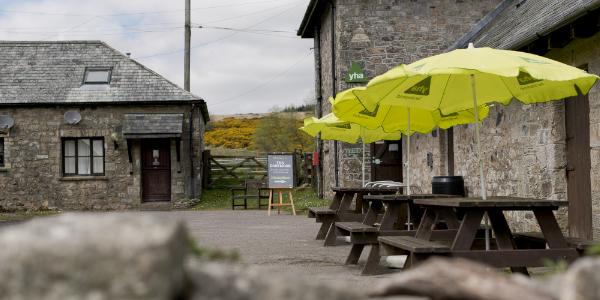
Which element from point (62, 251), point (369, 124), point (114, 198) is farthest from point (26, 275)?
point (114, 198)

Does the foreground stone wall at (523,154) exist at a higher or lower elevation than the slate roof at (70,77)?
lower

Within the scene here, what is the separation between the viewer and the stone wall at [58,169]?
23.8 metres

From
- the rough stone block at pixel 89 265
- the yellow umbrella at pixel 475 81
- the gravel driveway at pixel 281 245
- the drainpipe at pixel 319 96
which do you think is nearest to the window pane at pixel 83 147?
the gravel driveway at pixel 281 245

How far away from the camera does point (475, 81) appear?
787 cm

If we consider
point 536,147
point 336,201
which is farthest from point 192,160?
point 536,147

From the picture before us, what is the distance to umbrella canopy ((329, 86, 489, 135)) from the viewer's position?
9.94 m

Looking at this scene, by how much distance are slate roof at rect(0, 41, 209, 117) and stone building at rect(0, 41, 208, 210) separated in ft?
0.13

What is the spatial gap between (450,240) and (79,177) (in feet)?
59.1

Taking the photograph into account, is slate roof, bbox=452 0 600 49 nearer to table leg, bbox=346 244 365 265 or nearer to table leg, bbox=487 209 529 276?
table leg, bbox=487 209 529 276

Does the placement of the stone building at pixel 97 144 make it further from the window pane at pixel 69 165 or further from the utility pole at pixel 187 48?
the utility pole at pixel 187 48

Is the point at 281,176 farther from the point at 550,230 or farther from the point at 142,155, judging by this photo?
the point at 550,230

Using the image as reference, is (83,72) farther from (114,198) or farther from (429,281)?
(429,281)

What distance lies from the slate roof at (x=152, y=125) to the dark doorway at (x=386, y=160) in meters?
6.30

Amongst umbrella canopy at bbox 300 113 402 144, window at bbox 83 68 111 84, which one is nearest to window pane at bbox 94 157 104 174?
window at bbox 83 68 111 84
